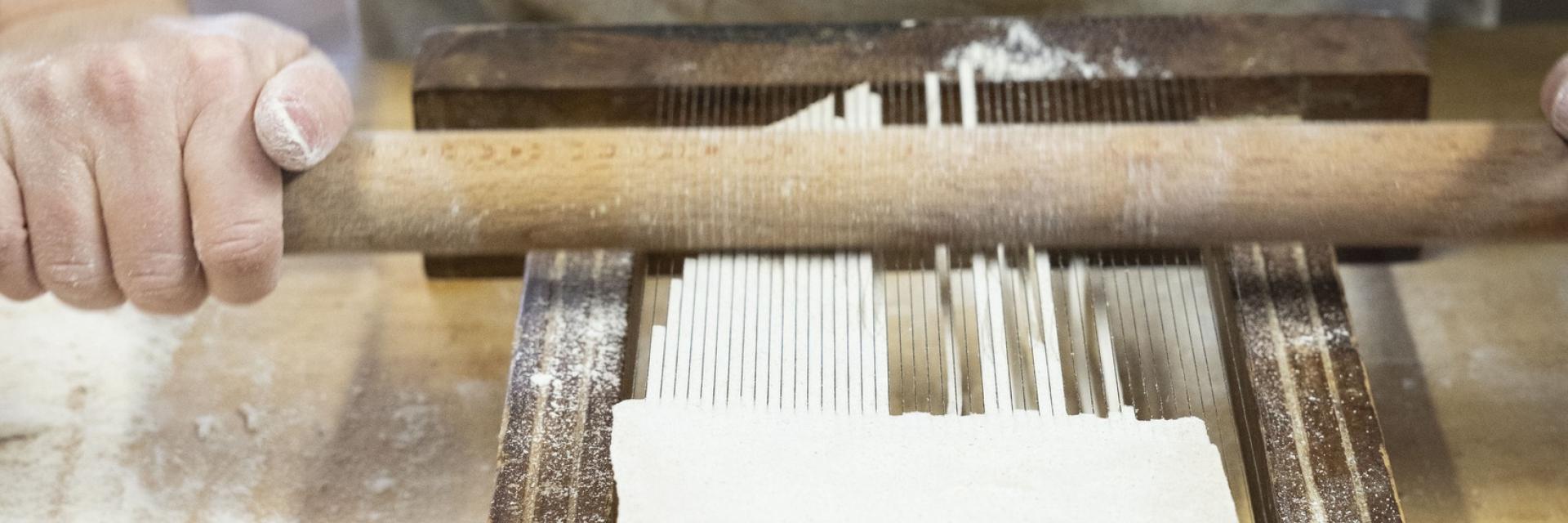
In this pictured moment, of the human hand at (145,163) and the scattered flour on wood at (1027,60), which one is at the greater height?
the scattered flour on wood at (1027,60)

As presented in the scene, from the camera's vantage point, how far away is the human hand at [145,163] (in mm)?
1092

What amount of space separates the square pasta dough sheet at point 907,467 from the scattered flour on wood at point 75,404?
0.59m

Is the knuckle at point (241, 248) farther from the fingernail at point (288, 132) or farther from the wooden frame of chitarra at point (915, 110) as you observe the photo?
the wooden frame of chitarra at point (915, 110)

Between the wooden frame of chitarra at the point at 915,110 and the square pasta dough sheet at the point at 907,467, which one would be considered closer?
the square pasta dough sheet at the point at 907,467

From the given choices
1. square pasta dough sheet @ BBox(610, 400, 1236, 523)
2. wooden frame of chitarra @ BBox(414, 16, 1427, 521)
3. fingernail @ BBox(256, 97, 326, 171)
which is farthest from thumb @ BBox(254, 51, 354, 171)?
square pasta dough sheet @ BBox(610, 400, 1236, 523)

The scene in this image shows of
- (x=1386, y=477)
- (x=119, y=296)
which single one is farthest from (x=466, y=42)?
(x=1386, y=477)

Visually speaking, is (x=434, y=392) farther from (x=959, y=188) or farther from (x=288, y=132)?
(x=959, y=188)

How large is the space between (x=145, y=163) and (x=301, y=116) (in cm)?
14

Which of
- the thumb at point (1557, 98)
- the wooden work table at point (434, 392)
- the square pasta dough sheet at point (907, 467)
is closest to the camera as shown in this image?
the square pasta dough sheet at point (907, 467)

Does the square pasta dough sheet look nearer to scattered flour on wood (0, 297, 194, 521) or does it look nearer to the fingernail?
the fingernail

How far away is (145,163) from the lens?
42.9 inches

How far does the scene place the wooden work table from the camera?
4.14 ft

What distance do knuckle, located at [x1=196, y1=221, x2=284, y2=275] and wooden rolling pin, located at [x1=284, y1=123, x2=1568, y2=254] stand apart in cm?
5

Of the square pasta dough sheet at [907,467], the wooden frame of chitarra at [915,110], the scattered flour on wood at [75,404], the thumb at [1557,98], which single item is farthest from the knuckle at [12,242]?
the thumb at [1557,98]
